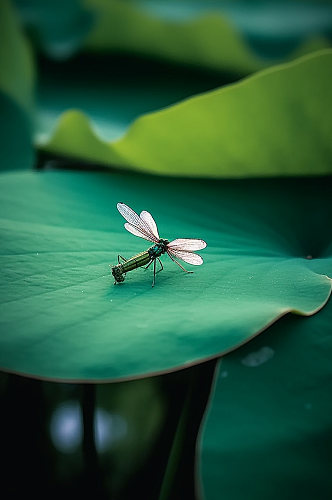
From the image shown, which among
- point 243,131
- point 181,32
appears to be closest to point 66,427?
point 243,131

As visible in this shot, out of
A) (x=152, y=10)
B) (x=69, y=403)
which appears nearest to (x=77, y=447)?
(x=69, y=403)

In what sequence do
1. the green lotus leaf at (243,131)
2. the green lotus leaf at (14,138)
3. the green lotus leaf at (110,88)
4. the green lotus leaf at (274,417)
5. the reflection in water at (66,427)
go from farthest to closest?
the green lotus leaf at (110,88) → the reflection in water at (66,427) → the green lotus leaf at (14,138) → the green lotus leaf at (243,131) → the green lotus leaf at (274,417)

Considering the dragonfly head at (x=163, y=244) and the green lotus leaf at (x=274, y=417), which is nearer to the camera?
the green lotus leaf at (x=274, y=417)

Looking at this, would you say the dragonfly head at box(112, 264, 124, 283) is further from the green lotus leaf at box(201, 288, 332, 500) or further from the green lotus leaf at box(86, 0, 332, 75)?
the green lotus leaf at box(86, 0, 332, 75)

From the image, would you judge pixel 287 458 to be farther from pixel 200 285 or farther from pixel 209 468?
pixel 200 285

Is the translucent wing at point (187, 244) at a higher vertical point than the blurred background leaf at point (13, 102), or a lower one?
lower

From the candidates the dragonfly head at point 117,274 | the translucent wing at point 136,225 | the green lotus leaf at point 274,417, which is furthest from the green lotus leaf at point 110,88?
the green lotus leaf at point 274,417

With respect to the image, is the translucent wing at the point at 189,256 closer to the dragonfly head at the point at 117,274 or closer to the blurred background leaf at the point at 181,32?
the dragonfly head at the point at 117,274
